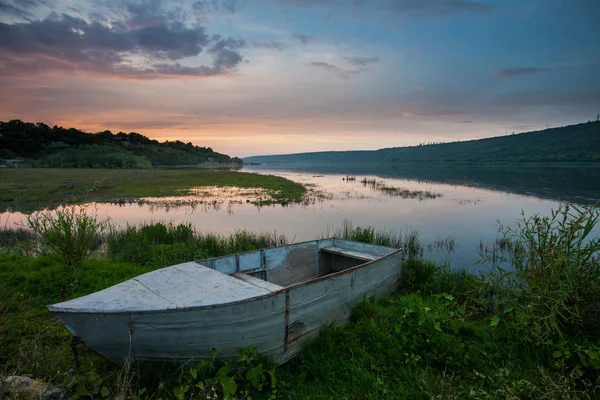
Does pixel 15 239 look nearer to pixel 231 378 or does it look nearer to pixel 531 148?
pixel 231 378

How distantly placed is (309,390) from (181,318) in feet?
6.15

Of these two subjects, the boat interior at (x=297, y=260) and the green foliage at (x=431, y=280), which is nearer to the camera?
the boat interior at (x=297, y=260)

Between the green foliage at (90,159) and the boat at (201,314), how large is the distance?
59.2m

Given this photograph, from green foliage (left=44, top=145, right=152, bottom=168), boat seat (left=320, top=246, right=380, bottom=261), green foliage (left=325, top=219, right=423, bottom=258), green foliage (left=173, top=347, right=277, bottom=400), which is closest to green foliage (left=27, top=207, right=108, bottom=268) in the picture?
green foliage (left=173, top=347, right=277, bottom=400)

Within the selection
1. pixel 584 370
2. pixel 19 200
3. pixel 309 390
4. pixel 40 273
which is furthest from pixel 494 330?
pixel 19 200

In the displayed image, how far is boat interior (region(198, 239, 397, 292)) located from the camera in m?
6.29

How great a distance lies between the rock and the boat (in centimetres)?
61

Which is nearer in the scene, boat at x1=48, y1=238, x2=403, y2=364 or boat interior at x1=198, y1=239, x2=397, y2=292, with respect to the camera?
boat at x1=48, y1=238, x2=403, y2=364

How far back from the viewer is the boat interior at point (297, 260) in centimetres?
629

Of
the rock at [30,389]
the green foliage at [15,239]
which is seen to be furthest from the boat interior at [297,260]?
the green foliage at [15,239]

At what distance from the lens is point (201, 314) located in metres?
3.87

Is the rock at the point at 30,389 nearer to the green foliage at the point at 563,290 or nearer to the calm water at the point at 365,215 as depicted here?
the green foliage at the point at 563,290

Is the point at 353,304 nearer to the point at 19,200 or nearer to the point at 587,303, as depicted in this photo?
the point at 587,303

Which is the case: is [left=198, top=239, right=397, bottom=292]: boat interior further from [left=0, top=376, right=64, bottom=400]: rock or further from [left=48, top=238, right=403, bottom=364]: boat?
[left=0, top=376, right=64, bottom=400]: rock
